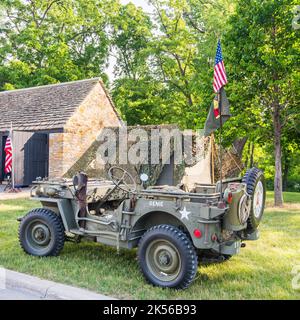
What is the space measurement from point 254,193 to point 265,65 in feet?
29.2

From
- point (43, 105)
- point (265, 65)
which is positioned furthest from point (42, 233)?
point (43, 105)

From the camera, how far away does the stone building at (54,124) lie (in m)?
15.0

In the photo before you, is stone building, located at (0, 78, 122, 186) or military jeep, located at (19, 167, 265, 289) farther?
stone building, located at (0, 78, 122, 186)

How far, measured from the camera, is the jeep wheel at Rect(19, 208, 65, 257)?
5.18 m

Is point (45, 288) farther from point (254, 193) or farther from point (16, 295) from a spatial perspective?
point (254, 193)

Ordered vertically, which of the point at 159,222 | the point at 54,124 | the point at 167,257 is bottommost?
the point at 167,257

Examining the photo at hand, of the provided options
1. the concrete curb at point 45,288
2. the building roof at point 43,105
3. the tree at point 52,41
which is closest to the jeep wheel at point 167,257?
the concrete curb at point 45,288

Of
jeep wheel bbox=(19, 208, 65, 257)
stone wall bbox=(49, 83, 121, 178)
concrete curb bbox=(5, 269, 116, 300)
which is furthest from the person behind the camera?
stone wall bbox=(49, 83, 121, 178)

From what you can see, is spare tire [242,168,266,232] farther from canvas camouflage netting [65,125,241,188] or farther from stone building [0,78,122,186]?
stone building [0,78,122,186]

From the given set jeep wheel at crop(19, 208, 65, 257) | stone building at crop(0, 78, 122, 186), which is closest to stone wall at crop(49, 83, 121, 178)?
stone building at crop(0, 78, 122, 186)

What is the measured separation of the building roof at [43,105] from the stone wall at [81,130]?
0.33 meters

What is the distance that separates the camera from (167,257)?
4234 mm

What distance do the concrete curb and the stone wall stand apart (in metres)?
10.7

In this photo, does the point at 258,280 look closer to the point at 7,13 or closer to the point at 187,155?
the point at 187,155
